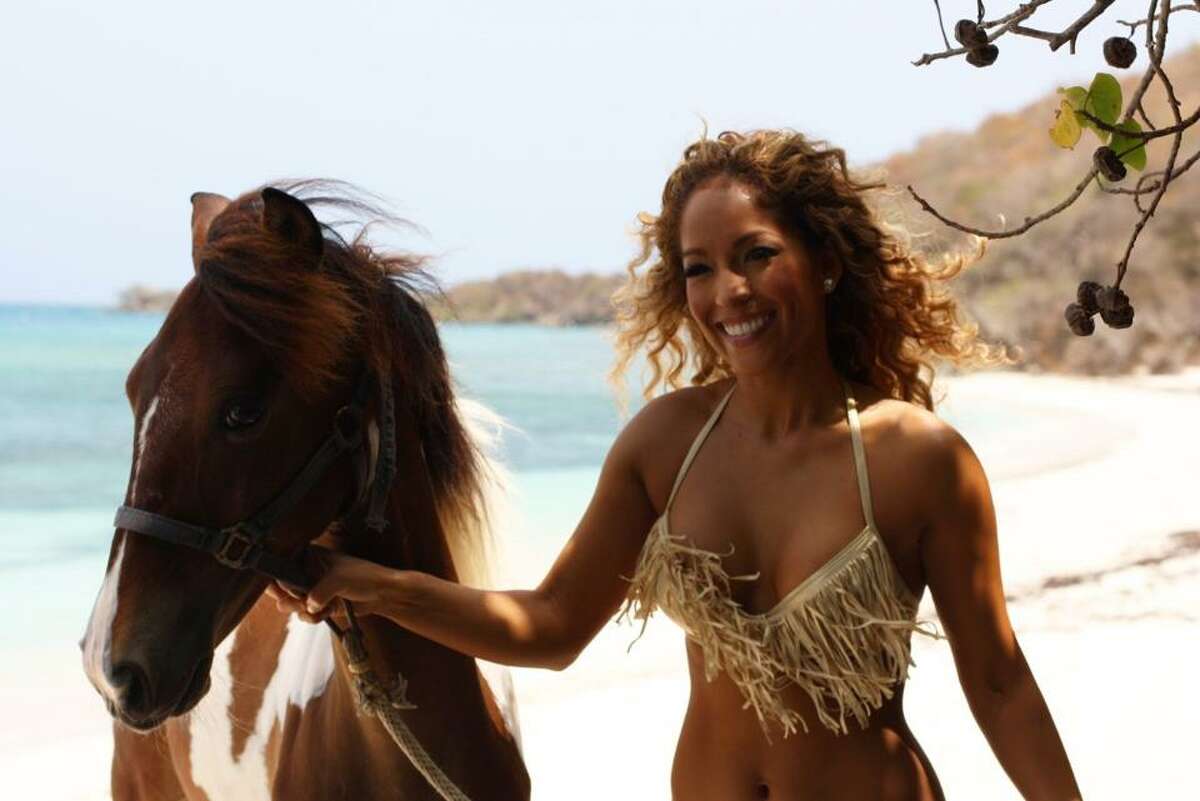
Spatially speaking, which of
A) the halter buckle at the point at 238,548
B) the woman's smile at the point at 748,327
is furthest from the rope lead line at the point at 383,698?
the woman's smile at the point at 748,327

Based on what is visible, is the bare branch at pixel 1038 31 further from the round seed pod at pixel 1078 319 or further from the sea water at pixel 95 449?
the sea water at pixel 95 449

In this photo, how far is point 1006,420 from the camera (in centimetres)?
2167

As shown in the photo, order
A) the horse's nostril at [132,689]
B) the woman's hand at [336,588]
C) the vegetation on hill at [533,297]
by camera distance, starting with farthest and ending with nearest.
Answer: the vegetation on hill at [533,297] < the woman's hand at [336,588] < the horse's nostril at [132,689]

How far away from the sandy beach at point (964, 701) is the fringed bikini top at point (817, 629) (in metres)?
0.82

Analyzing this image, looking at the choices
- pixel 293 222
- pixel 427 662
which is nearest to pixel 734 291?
pixel 293 222

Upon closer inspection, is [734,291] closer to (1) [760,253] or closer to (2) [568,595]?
(1) [760,253]

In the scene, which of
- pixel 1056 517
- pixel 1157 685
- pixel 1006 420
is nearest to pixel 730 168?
pixel 1157 685

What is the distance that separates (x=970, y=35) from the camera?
132cm

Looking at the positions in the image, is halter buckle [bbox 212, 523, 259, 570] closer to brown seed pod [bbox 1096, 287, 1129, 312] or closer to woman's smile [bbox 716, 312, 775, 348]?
woman's smile [bbox 716, 312, 775, 348]

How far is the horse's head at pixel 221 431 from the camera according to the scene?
1828 mm

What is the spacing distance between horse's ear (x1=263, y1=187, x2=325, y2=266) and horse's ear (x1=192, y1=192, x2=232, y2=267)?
0.18m

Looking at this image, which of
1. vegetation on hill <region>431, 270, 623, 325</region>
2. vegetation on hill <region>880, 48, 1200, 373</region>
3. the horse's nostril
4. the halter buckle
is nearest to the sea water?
the halter buckle

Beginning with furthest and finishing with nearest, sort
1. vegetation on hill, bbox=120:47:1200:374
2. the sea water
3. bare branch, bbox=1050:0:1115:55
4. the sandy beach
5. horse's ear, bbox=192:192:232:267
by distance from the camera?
vegetation on hill, bbox=120:47:1200:374
the sea water
the sandy beach
horse's ear, bbox=192:192:232:267
bare branch, bbox=1050:0:1115:55

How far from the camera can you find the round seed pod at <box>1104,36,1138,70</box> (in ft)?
4.32
